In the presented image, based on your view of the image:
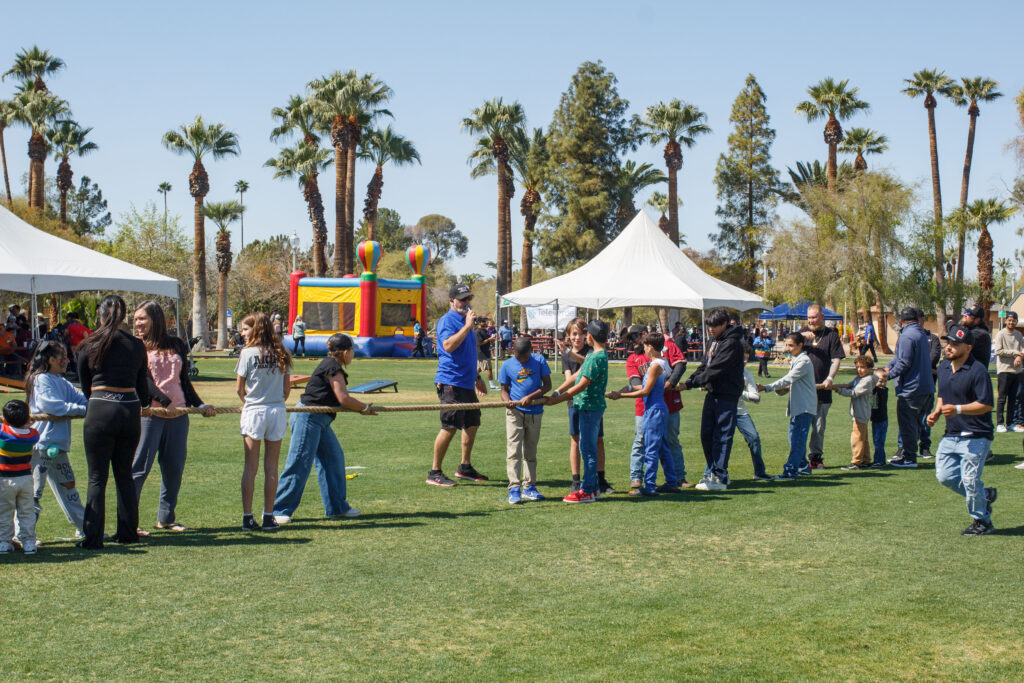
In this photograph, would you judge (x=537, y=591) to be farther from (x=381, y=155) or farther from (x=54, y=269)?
(x=381, y=155)

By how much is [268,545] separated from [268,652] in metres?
A: 2.29

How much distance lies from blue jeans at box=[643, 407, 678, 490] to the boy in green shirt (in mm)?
611

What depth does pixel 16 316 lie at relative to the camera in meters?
23.9

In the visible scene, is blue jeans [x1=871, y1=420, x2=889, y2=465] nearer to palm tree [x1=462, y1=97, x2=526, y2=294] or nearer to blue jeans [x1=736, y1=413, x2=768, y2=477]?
blue jeans [x1=736, y1=413, x2=768, y2=477]

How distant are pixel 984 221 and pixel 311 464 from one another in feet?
157

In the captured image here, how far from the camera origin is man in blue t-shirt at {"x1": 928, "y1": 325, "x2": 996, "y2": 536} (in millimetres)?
7402

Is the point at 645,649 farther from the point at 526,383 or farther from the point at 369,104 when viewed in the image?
the point at 369,104

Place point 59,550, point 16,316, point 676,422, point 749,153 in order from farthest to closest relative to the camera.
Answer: point 749,153 < point 16,316 < point 676,422 < point 59,550

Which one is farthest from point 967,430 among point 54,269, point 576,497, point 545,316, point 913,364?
point 545,316

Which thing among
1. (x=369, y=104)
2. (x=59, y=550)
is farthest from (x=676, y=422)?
(x=369, y=104)

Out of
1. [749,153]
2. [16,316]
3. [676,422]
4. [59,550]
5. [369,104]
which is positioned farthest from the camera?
[749,153]

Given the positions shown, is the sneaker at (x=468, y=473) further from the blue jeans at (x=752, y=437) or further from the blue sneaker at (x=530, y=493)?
the blue jeans at (x=752, y=437)

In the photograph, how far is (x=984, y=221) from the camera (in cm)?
4834

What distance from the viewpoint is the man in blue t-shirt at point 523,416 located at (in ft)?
28.3
